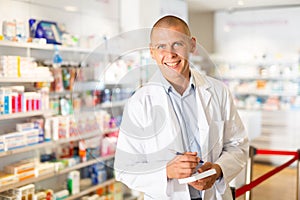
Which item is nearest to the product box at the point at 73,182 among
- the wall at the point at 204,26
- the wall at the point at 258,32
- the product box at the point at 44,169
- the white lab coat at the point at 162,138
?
the product box at the point at 44,169

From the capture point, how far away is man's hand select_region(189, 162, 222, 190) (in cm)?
141

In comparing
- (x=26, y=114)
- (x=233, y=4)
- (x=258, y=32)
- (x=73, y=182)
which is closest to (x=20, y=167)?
(x=26, y=114)

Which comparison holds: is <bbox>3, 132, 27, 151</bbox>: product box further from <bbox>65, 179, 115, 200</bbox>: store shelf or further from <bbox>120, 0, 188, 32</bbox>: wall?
<bbox>120, 0, 188, 32</bbox>: wall

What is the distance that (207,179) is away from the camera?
4.68ft

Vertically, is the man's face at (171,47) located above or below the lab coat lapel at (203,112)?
above

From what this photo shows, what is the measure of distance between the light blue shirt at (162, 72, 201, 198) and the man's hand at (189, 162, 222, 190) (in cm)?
7

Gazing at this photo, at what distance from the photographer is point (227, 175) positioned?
5.12 feet

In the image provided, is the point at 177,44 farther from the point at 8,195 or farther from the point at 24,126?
the point at 8,195

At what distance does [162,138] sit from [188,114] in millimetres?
161

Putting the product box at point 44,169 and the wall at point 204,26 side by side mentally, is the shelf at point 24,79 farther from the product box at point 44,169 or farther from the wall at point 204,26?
the wall at point 204,26

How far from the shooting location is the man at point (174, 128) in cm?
139

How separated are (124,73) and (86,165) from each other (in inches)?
88.3

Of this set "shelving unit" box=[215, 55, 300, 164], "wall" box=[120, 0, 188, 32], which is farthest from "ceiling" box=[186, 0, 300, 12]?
"wall" box=[120, 0, 188, 32]

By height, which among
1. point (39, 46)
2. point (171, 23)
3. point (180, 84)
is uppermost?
point (39, 46)
